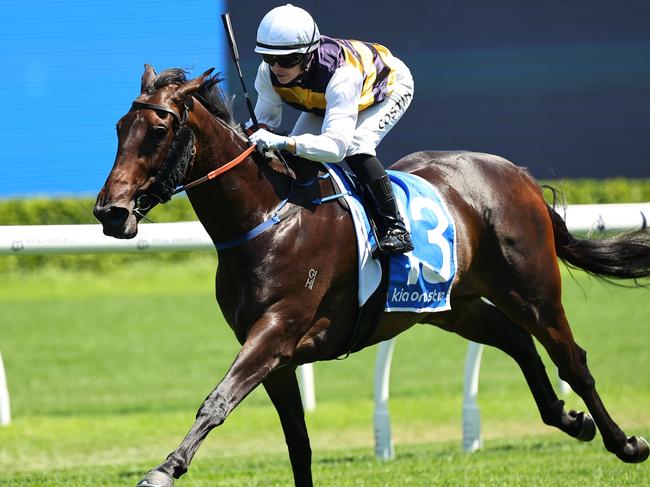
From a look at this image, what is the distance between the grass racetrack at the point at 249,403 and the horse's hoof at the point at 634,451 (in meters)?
0.14

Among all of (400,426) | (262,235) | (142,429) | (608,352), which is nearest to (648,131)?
(608,352)

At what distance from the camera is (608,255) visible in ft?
18.3

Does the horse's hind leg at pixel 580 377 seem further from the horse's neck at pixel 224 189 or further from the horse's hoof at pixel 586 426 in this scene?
the horse's neck at pixel 224 189

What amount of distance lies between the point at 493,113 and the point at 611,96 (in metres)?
2.18

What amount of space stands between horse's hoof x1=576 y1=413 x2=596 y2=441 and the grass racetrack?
21 centimetres

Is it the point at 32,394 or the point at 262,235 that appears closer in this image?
the point at 262,235

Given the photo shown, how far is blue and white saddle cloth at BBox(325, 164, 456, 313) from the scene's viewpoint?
4.49 meters

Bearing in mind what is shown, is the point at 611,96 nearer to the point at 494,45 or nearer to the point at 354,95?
the point at 494,45

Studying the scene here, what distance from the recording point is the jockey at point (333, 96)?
4.23m

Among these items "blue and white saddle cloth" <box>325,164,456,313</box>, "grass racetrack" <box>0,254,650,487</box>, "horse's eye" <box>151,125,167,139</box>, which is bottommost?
"grass racetrack" <box>0,254,650,487</box>

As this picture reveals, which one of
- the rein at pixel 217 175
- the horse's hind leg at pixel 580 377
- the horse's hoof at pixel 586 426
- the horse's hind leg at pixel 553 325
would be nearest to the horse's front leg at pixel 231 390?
the rein at pixel 217 175

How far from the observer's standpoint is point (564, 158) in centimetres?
1828

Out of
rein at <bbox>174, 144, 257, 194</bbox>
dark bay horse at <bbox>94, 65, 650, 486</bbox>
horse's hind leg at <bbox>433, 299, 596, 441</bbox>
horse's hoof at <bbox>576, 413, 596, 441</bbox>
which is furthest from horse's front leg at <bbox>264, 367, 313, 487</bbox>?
horse's hoof at <bbox>576, 413, 596, 441</bbox>

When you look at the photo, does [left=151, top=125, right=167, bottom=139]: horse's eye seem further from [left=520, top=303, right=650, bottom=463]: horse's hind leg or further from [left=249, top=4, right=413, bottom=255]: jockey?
[left=520, top=303, right=650, bottom=463]: horse's hind leg
